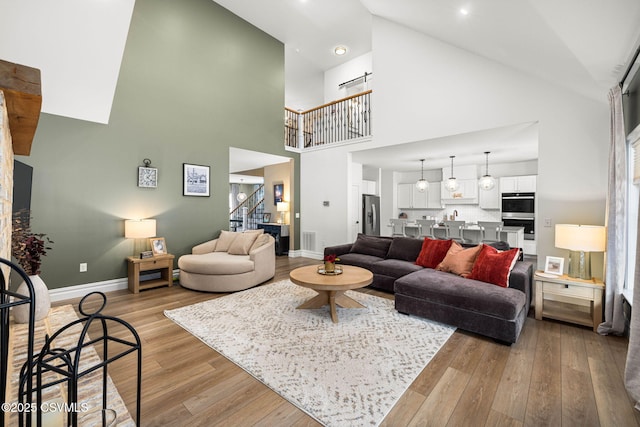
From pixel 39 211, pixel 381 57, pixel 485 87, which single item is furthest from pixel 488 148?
pixel 39 211

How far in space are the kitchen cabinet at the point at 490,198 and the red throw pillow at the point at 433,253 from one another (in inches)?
165

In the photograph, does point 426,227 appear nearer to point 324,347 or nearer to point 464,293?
point 464,293

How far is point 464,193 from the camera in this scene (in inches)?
305

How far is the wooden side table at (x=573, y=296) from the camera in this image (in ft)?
9.96

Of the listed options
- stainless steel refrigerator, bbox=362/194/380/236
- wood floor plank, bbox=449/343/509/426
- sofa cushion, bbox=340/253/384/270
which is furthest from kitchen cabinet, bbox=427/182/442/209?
wood floor plank, bbox=449/343/509/426

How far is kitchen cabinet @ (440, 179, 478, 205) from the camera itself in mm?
7617

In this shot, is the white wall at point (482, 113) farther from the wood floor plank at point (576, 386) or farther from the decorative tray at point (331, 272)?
the decorative tray at point (331, 272)

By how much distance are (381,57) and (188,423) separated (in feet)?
20.1

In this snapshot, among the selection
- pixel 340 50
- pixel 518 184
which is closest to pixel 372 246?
pixel 518 184

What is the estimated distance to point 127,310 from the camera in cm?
360

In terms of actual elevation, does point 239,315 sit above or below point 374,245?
below

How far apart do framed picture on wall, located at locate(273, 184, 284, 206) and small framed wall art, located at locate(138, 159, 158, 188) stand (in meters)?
3.55

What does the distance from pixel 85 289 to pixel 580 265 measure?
631 centimetres

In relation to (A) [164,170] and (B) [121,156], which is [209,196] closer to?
(A) [164,170]
